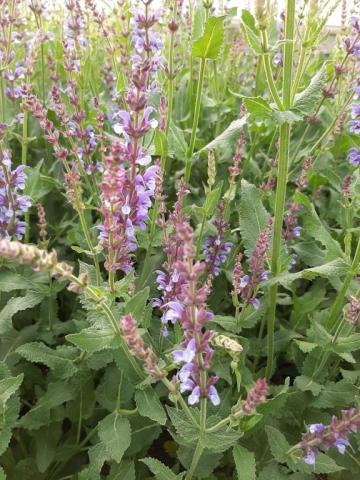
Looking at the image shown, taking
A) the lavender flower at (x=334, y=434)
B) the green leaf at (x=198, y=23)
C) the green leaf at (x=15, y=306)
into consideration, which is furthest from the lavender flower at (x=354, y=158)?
the green leaf at (x=15, y=306)

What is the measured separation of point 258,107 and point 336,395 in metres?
1.25

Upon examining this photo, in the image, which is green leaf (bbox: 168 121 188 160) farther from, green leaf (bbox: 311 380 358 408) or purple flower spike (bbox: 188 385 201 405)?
purple flower spike (bbox: 188 385 201 405)

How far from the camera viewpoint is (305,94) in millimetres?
1933

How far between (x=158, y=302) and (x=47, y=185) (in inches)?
50.0

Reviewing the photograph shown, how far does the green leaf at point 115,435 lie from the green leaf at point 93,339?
0.40 metres

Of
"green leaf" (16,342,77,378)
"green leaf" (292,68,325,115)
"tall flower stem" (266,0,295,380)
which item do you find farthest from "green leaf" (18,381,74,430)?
"green leaf" (292,68,325,115)

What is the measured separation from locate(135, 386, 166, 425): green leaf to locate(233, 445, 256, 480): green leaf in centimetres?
30

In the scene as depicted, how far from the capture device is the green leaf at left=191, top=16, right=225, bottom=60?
206 cm

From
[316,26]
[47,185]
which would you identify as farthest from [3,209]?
[316,26]

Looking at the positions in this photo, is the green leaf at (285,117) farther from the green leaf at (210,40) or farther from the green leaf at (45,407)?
the green leaf at (45,407)

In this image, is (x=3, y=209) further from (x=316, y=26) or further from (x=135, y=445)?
(x=316, y=26)

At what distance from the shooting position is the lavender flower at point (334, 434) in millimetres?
1484

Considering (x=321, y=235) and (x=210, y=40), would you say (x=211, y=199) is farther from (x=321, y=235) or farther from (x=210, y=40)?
(x=210, y=40)

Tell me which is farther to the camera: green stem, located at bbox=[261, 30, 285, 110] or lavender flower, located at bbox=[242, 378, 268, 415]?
green stem, located at bbox=[261, 30, 285, 110]
